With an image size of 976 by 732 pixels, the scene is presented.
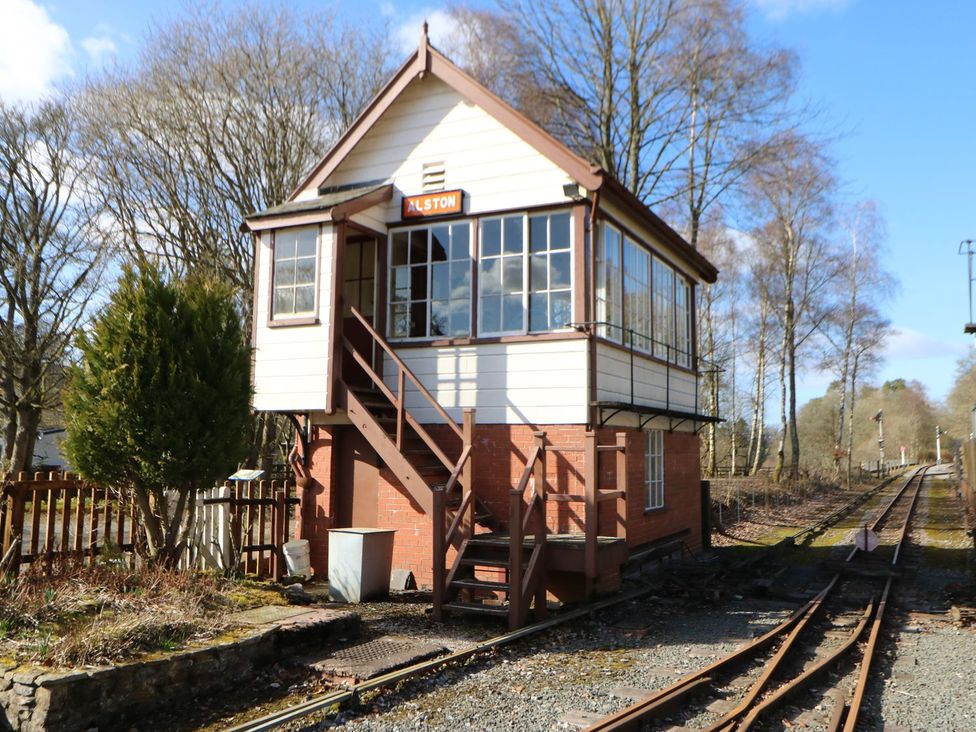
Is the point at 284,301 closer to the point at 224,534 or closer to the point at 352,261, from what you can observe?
the point at 352,261

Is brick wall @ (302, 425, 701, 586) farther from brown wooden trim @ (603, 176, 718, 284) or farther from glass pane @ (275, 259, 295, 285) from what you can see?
brown wooden trim @ (603, 176, 718, 284)

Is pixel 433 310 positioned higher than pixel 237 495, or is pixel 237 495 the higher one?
pixel 433 310

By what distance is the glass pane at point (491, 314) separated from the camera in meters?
11.8

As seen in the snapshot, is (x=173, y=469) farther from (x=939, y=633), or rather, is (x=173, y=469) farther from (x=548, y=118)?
(x=548, y=118)

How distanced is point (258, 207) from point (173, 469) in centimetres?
1692

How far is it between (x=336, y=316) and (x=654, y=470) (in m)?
5.99

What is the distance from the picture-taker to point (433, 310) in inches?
490

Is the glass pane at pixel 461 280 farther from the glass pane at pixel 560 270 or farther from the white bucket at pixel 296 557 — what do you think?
the white bucket at pixel 296 557

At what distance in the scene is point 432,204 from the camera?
40.5 ft

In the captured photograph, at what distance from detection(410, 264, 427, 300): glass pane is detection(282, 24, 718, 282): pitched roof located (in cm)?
226

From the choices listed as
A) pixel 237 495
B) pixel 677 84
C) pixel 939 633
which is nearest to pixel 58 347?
pixel 237 495

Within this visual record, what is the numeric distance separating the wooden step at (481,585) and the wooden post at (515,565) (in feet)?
0.27

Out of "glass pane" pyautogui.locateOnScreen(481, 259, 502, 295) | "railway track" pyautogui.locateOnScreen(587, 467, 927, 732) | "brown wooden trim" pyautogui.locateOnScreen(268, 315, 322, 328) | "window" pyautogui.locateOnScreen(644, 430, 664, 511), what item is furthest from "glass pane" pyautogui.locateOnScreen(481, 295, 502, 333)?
"railway track" pyautogui.locateOnScreen(587, 467, 927, 732)

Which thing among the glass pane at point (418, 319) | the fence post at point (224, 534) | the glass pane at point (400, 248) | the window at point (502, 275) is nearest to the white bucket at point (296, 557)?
the fence post at point (224, 534)
